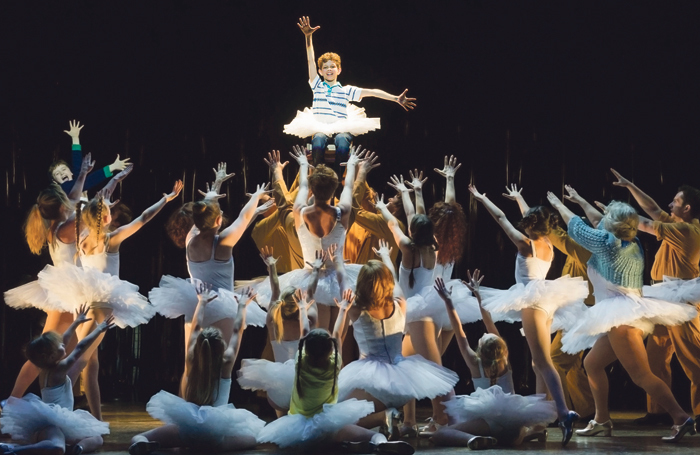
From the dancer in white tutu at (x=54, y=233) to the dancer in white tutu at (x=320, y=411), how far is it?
5.82 feet

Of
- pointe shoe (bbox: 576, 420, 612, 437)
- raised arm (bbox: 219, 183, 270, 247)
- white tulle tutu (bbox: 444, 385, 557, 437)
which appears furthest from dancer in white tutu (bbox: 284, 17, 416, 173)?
pointe shoe (bbox: 576, 420, 612, 437)

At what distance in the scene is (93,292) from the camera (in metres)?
4.56

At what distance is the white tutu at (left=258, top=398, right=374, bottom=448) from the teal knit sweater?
5.60ft

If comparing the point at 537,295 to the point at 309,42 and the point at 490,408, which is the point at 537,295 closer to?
the point at 490,408

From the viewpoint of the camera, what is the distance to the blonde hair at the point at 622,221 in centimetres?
444

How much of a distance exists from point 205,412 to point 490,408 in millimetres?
1388

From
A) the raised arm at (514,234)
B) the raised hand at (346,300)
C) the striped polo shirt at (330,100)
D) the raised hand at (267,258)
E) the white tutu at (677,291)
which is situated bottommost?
the raised hand at (346,300)

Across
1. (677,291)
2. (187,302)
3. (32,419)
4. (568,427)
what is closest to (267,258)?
(187,302)

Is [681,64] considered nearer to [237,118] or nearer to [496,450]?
[237,118]

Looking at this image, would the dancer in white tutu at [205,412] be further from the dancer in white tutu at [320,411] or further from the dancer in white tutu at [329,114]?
the dancer in white tutu at [329,114]

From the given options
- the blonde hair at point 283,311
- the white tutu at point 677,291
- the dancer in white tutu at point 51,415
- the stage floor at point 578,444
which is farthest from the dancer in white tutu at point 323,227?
the white tutu at point 677,291

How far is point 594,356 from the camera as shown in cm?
454

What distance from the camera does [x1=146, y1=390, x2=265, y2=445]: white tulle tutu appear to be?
3.61m

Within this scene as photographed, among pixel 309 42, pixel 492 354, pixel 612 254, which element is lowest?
pixel 492 354
